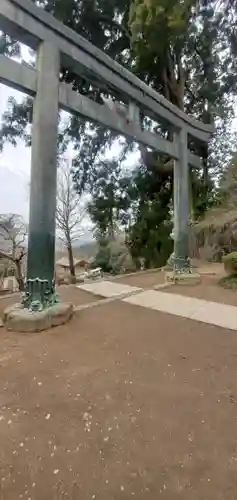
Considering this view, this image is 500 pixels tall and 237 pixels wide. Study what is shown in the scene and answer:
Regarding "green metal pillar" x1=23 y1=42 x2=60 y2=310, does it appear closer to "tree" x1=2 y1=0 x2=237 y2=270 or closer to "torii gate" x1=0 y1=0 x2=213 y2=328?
"torii gate" x1=0 y1=0 x2=213 y2=328

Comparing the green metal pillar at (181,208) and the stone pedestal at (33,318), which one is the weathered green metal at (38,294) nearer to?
the stone pedestal at (33,318)

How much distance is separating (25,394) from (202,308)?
2412 mm

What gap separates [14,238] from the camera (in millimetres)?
10070

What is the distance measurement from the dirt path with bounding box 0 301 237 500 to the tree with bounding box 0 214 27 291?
25.0 feet

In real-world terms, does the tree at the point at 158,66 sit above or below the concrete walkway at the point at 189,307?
above

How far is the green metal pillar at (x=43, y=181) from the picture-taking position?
2.97 meters

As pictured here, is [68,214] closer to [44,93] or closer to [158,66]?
[158,66]

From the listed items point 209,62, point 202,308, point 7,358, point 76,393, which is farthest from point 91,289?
point 209,62

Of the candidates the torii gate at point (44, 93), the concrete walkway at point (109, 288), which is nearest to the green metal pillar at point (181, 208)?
the concrete walkway at point (109, 288)

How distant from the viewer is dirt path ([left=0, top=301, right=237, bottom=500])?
1.17 m

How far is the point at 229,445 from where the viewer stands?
1349 millimetres

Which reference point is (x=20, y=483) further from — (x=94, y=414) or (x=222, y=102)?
(x=222, y=102)

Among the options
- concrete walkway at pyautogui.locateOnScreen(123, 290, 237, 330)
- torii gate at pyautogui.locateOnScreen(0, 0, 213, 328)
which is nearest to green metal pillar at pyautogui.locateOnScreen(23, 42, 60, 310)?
torii gate at pyautogui.locateOnScreen(0, 0, 213, 328)

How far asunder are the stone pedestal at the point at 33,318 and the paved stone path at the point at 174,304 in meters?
1.14
